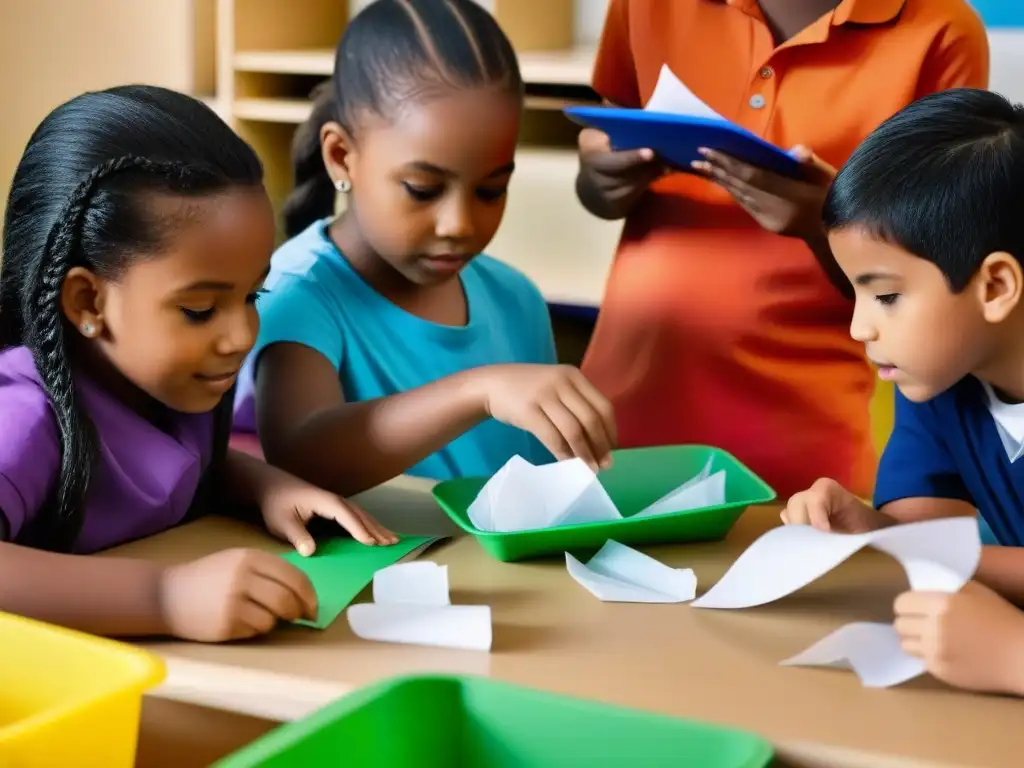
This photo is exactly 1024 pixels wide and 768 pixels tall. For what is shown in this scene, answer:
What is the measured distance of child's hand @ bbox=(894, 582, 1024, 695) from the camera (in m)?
0.77

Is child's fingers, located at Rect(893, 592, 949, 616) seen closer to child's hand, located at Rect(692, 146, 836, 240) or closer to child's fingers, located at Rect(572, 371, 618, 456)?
child's fingers, located at Rect(572, 371, 618, 456)

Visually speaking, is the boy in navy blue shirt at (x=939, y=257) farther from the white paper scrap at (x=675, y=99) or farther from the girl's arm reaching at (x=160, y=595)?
the girl's arm reaching at (x=160, y=595)

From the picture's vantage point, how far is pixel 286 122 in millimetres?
2918

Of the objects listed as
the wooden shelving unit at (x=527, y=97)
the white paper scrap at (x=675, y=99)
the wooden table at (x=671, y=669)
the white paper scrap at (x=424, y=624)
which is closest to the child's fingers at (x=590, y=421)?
the wooden table at (x=671, y=669)

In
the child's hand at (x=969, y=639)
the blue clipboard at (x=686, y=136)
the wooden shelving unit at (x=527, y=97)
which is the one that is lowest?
the wooden shelving unit at (x=527, y=97)

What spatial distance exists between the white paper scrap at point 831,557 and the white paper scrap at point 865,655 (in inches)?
1.5

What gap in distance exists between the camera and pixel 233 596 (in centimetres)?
84

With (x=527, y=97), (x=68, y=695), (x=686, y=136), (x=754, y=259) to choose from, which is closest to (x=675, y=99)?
(x=686, y=136)

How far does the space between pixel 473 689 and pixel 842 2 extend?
0.93m

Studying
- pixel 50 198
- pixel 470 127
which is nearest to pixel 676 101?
pixel 470 127

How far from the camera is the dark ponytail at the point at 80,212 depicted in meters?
0.97

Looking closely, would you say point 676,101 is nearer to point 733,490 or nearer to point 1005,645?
point 733,490

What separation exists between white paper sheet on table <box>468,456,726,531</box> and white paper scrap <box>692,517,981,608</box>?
127 mm

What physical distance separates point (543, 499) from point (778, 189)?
0.41 meters
